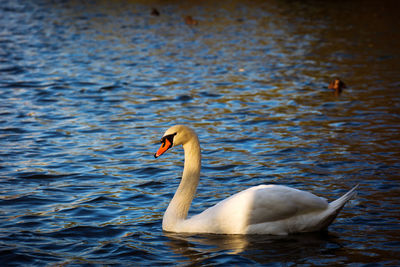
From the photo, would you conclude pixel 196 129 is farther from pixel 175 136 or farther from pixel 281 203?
pixel 281 203

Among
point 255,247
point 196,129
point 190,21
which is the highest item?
point 190,21

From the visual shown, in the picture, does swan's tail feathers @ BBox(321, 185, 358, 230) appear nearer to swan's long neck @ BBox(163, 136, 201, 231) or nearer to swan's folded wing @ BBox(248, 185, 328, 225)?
swan's folded wing @ BBox(248, 185, 328, 225)

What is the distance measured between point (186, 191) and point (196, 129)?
17.9ft

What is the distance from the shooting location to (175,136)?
26.7ft

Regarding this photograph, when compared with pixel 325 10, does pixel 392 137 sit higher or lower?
lower

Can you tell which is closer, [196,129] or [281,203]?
[281,203]

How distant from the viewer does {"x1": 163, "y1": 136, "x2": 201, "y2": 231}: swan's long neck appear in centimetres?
805

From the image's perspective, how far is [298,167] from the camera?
34.9 feet

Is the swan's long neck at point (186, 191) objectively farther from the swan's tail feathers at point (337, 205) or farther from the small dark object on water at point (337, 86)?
the small dark object on water at point (337, 86)

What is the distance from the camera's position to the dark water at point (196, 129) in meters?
7.52

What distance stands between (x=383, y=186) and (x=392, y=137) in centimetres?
312

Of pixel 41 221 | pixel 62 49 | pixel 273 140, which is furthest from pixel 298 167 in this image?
pixel 62 49

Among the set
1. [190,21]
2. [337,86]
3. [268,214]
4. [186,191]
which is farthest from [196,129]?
[190,21]

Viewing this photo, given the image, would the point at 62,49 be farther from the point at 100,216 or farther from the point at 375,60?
the point at 100,216
